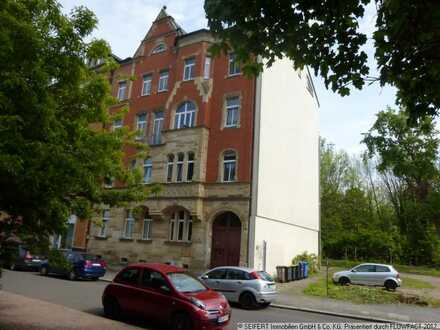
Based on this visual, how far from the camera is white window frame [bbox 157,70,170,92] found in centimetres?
2859

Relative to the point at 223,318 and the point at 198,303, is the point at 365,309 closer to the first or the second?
the point at 223,318

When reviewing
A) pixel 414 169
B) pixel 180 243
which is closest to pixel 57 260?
pixel 180 243

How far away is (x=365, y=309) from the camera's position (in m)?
14.7

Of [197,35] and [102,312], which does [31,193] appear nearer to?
[102,312]

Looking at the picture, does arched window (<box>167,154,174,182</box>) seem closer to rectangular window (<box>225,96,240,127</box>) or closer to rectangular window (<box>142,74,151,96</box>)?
rectangular window (<box>225,96,240,127</box>)

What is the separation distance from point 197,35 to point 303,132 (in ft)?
38.0

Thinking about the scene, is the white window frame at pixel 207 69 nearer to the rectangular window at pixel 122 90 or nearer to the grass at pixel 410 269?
the rectangular window at pixel 122 90

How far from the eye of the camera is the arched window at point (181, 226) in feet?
79.9

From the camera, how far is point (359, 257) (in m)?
39.2

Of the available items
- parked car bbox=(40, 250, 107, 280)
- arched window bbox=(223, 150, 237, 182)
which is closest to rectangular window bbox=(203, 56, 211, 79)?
arched window bbox=(223, 150, 237, 182)

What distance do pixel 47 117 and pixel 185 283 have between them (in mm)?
5508

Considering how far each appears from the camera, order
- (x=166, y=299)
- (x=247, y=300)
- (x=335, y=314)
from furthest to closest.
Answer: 1. (x=247, y=300)
2. (x=335, y=314)
3. (x=166, y=299)

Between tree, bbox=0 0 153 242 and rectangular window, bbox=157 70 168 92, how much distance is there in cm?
2034

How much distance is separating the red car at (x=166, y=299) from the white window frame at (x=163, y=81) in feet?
65.9
